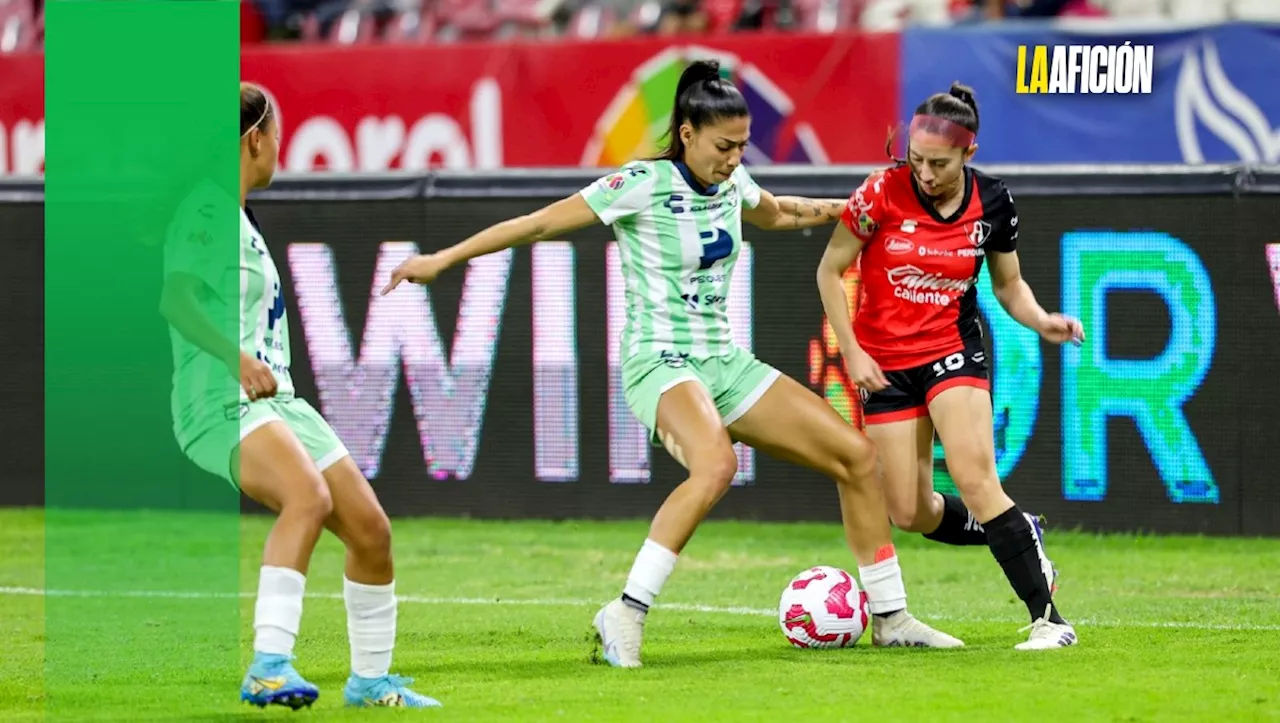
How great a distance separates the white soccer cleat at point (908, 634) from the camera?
310 inches

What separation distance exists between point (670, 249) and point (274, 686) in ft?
8.22

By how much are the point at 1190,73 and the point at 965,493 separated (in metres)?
7.66

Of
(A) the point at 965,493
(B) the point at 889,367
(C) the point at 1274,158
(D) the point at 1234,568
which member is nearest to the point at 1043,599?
(A) the point at 965,493

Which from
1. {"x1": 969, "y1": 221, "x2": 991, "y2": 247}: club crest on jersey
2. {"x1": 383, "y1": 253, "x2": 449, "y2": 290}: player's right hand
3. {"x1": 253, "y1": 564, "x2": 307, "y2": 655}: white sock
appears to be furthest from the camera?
{"x1": 969, "y1": 221, "x2": 991, "y2": 247}: club crest on jersey

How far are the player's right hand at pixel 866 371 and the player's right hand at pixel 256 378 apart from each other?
266 cm

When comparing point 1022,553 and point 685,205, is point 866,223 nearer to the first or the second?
point 685,205

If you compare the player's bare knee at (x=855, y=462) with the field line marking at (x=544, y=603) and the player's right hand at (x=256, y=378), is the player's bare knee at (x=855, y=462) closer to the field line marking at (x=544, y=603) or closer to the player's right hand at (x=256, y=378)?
the field line marking at (x=544, y=603)

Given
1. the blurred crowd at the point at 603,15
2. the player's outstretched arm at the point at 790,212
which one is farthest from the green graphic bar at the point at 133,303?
the blurred crowd at the point at 603,15

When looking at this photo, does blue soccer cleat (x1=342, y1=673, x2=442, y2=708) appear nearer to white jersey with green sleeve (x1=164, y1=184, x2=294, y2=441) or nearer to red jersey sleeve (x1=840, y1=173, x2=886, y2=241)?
white jersey with green sleeve (x1=164, y1=184, x2=294, y2=441)

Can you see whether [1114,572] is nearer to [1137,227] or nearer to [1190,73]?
[1137,227]

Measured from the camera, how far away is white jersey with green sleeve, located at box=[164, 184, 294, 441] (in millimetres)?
6258

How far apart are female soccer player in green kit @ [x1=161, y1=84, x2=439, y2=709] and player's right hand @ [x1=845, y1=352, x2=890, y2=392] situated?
7.20ft

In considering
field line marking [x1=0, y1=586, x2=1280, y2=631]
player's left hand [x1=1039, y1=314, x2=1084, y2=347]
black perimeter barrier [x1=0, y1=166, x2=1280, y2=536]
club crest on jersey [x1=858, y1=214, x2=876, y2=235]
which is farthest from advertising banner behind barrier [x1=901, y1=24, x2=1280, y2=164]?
club crest on jersey [x1=858, y1=214, x2=876, y2=235]

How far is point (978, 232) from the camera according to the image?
8.02 m
